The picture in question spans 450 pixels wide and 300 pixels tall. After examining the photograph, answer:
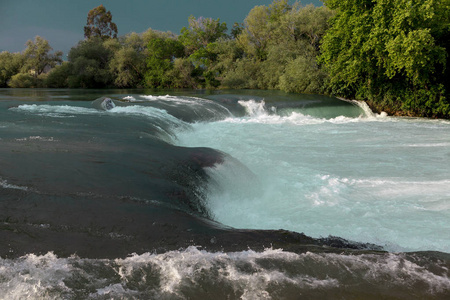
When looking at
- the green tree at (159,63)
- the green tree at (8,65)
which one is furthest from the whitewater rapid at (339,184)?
the green tree at (8,65)

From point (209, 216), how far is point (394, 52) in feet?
42.3

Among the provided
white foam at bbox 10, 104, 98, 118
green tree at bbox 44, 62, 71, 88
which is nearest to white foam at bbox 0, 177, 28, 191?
white foam at bbox 10, 104, 98, 118

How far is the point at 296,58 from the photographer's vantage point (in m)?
25.1

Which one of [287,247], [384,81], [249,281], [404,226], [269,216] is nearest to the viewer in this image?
[249,281]

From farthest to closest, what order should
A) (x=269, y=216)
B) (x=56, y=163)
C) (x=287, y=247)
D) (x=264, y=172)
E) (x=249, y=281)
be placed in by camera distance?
(x=264, y=172) → (x=56, y=163) → (x=269, y=216) → (x=287, y=247) → (x=249, y=281)

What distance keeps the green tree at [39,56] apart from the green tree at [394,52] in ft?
101

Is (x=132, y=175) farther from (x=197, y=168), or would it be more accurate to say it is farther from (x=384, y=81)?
(x=384, y=81)

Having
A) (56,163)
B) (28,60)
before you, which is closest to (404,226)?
(56,163)

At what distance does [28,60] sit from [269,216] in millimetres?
38843

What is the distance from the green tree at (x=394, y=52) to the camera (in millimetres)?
13867

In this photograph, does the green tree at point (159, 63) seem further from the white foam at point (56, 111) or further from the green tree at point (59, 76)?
the white foam at point (56, 111)

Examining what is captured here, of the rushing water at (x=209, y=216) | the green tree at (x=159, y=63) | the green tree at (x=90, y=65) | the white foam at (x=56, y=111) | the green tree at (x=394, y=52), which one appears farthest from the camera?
the green tree at (x=159, y=63)

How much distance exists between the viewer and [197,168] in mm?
5668

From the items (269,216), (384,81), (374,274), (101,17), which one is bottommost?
(269,216)
